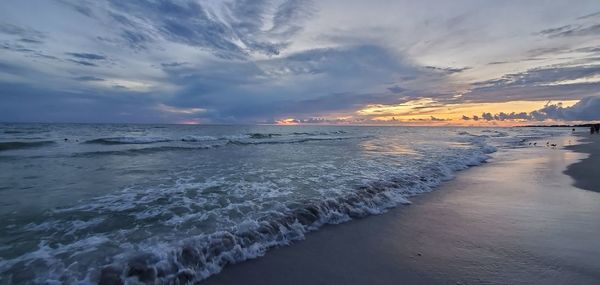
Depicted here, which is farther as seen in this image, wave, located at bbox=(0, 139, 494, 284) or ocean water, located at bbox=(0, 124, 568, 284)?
ocean water, located at bbox=(0, 124, 568, 284)

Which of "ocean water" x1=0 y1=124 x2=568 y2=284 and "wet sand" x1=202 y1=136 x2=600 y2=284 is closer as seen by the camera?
"wet sand" x1=202 y1=136 x2=600 y2=284

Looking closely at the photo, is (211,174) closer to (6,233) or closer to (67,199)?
(67,199)

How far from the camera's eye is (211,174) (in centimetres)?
1144

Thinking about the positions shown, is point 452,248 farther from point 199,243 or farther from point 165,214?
point 165,214

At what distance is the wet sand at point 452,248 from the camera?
390cm

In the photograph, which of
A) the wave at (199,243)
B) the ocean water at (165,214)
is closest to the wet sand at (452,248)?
the wave at (199,243)

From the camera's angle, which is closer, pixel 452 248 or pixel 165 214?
pixel 452 248

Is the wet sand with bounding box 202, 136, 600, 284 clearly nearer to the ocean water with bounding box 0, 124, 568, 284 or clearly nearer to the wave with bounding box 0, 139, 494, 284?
the wave with bounding box 0, 139, 494, 284

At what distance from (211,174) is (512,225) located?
31.2ft

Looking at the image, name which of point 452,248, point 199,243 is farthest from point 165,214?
point 452,248

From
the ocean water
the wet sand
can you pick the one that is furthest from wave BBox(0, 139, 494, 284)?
the wet sand

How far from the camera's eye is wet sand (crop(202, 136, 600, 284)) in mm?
3902

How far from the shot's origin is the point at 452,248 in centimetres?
472

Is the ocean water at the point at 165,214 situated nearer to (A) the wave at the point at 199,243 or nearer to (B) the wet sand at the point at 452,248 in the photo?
(A) the wave at the point at 199,243
